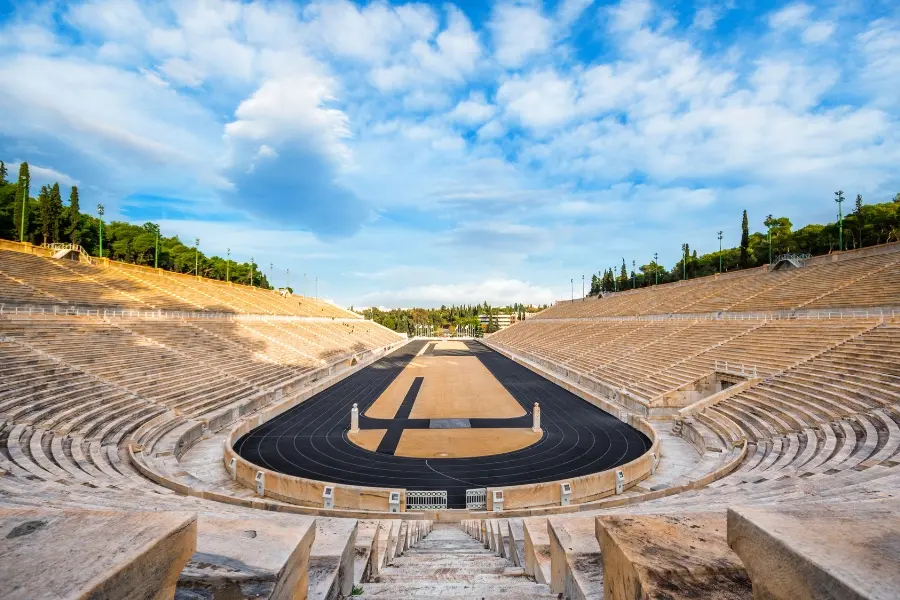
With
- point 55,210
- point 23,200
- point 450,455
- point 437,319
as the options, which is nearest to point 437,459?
point 450,455

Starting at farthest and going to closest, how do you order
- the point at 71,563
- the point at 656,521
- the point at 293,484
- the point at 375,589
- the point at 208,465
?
the point at 208,465 < the point at 293,484 < the point at 375,589 < the point at 656,521 < the point at 71,563

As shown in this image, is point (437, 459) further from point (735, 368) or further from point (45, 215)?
point (45, 215)

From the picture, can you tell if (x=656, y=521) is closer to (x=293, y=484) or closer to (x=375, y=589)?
(x=375, y=589)

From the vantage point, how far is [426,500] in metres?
12.3

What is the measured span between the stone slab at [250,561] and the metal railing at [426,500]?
952 centimetres

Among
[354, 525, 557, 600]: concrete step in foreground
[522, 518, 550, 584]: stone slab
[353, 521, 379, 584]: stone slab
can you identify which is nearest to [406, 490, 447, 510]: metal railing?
[354, 525, 557, 600]: concrete step in foreground

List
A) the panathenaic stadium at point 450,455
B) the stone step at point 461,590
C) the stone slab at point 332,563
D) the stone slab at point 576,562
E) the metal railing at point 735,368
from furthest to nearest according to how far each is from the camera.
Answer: the metal railing at point 735,368
the stone step at point 461,590
the stone slab at point 332,563
the stone slab at point 576,562
the panathenaic stadium at point 450,455

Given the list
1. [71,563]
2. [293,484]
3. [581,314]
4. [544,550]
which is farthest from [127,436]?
[581,314]

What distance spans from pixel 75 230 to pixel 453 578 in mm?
73068

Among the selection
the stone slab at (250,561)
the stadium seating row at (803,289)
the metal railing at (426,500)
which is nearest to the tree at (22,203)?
the metal railing at (426,500)

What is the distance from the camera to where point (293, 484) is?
39.0ft

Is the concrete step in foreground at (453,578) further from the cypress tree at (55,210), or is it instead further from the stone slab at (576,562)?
the cypress tree at (55,210)

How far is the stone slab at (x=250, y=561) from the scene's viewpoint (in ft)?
7.11

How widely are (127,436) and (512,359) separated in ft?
136
